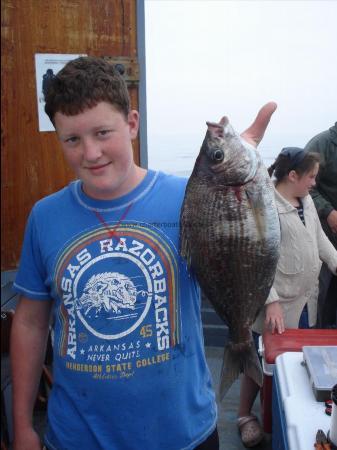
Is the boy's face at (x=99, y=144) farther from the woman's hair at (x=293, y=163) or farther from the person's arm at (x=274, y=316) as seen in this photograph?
the woman's hair at (x=293, y=163)

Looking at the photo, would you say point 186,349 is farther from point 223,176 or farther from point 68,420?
point 223,176

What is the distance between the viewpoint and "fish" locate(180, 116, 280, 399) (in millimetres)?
1365

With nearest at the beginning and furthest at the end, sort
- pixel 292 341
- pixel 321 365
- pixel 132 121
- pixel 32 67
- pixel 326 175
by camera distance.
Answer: pixel 132 121, pixel 321 365, pixel 292 341, pixel 32 67, pixel 326 175

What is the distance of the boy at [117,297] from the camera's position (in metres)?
1.41

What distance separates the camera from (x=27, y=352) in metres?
1.66

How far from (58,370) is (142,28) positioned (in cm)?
250

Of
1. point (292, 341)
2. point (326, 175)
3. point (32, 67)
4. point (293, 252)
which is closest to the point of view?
point (292, 341)

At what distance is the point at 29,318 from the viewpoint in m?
1.67

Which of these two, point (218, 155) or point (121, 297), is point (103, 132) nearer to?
point (218, 155)

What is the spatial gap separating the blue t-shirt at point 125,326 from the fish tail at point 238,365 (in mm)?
121

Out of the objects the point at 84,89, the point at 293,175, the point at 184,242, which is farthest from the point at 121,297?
the point at 293,175

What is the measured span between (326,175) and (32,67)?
2.43 metres

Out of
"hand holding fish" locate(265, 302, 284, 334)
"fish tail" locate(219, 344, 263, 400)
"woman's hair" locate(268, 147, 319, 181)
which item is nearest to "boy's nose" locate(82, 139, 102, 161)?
"fish tail" locate(219, 344, 263, 400)

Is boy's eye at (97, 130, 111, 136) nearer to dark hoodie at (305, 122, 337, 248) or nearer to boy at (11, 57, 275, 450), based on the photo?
boy at (11, 57, 275, 450)
